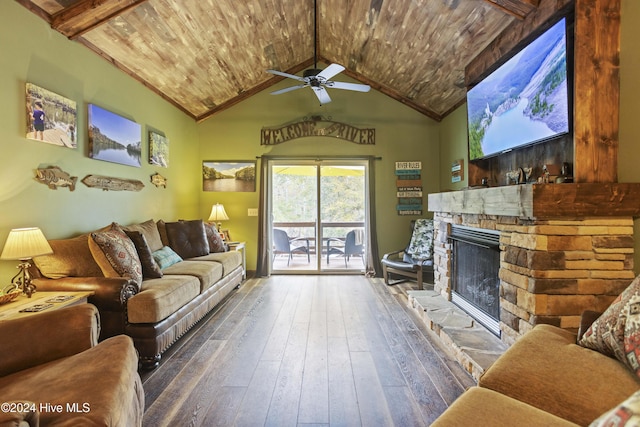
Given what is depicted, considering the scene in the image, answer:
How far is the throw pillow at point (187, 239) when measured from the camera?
4.25m

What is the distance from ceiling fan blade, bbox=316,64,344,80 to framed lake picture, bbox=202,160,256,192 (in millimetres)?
2520

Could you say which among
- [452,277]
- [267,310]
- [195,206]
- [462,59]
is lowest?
[267,310]

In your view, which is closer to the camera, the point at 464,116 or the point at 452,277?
the point at 452,277

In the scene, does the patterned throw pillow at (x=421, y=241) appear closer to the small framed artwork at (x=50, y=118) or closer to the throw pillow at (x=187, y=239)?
the throw pillow at (x=187, y=239)

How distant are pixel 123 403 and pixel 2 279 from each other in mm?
1970

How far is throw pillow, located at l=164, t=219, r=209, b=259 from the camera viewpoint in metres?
4.25

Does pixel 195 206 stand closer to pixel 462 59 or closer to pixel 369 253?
pixel 369 253

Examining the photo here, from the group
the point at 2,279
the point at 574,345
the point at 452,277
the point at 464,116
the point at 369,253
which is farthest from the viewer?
the point at 369,253

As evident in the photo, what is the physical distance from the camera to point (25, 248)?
7.11 feet

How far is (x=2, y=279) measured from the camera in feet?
7.88

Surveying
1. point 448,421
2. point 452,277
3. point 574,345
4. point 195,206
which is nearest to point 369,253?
point 452,277

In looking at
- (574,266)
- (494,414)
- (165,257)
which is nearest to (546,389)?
(494,414)

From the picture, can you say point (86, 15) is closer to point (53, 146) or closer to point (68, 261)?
point (53, 146)

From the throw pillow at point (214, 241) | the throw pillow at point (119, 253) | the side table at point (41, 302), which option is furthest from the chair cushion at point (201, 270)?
the side table at point (41, 302)
